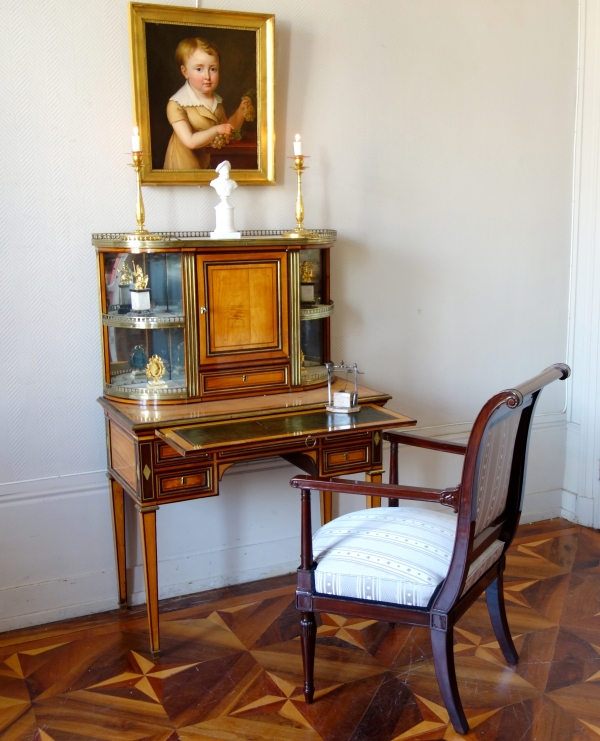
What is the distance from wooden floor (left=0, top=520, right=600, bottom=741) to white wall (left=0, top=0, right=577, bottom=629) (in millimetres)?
258

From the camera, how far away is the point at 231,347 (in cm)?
302

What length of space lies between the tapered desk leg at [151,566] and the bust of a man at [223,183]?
3.94 ft

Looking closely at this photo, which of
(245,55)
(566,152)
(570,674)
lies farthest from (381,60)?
(570,674)

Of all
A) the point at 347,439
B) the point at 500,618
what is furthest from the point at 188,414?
the point at 500,618

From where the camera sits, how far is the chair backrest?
2152 millimetres

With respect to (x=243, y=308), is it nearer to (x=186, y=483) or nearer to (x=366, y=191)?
(x=186, y=483)

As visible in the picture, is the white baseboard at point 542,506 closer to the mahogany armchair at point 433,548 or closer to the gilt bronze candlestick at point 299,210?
the mahogany armchair at point 433,548

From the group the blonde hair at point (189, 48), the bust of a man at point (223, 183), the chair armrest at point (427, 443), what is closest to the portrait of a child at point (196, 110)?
the blonde hair at point (189, 48)

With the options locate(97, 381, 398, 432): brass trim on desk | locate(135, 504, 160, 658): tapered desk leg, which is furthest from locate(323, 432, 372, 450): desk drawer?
locate(135, 504, 160, 658): tapered desk leg

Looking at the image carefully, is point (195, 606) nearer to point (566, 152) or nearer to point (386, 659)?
point (386, 659)

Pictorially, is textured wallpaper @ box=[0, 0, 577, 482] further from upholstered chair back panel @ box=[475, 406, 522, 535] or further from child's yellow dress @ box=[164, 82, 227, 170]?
upholstered chair back panel @ box=[475, 406, 522, 535]

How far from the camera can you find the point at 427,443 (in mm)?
2791

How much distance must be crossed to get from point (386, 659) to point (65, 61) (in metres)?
2.43

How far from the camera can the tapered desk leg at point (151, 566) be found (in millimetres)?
2777
